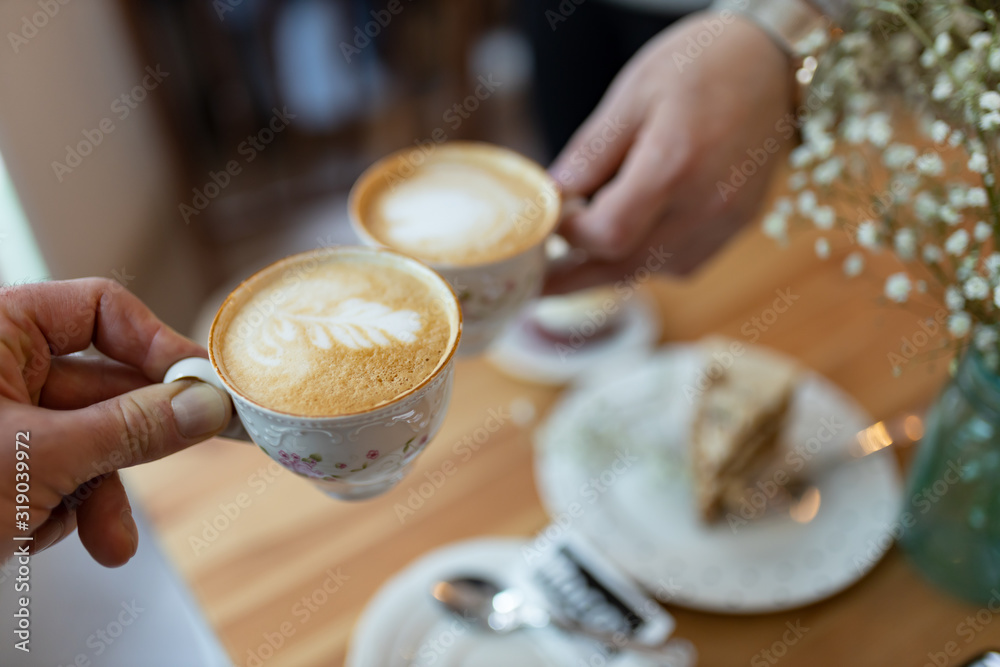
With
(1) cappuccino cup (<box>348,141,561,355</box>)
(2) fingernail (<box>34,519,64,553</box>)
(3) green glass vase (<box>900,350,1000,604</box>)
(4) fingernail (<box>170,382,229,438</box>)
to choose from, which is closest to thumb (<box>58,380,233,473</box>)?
(4) fingernail (<box>170,382,229,438</box>)

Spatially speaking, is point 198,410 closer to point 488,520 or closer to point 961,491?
point 488,520

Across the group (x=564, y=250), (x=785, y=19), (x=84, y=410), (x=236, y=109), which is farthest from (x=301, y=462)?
(x=236, y=109)

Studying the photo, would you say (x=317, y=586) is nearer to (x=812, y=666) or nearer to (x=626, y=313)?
(x=812, y=666)

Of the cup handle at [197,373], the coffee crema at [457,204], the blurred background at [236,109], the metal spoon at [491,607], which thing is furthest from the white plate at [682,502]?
the blurred background at [236,109]

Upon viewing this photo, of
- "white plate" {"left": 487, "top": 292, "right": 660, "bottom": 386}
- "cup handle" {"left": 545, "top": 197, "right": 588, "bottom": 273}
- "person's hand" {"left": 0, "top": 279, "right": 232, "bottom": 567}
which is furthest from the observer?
"white plate" {"left": 487, "top": 292, "right": 660, "bottom": 386}

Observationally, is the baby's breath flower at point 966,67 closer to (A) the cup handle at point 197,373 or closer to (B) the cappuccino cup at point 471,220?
(B) the cappuccino cup at point 471,220

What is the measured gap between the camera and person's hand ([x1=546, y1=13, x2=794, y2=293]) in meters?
1.05

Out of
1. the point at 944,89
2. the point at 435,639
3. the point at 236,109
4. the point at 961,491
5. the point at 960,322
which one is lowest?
the point at 435,639

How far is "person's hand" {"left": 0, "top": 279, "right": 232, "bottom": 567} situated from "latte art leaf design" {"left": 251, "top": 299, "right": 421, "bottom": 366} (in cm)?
7

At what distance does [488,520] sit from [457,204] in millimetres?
462

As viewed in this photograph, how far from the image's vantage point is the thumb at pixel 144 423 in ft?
1.90

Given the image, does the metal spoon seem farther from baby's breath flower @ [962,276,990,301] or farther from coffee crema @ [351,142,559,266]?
baby's breath flower @ [962,276,990,301]

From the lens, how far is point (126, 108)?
2326mm

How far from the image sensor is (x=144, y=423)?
0.59 metres
